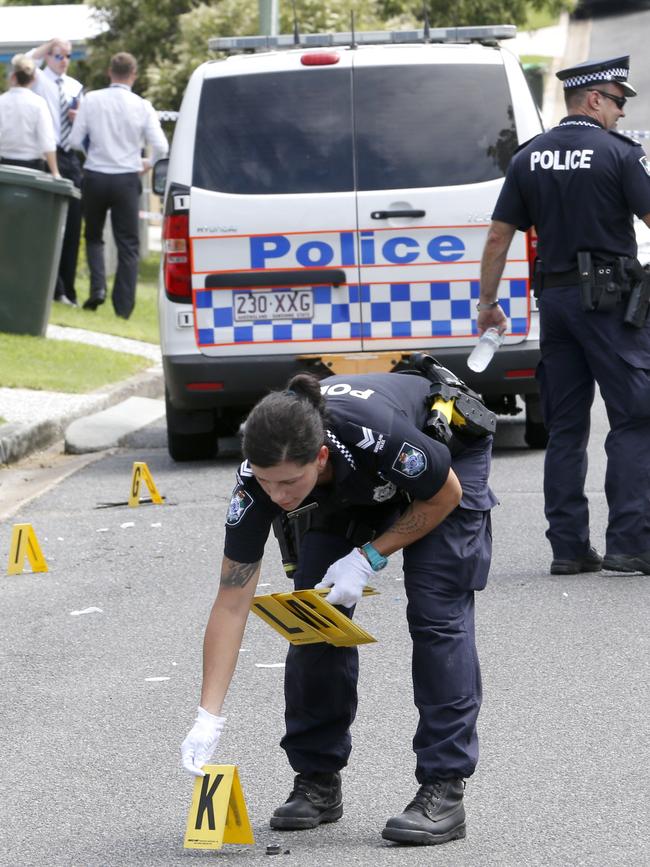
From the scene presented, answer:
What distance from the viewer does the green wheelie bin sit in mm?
13102

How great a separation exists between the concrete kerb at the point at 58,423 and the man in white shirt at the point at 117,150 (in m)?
2.17

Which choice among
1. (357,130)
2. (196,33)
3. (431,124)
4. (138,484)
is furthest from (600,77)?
(196,33)

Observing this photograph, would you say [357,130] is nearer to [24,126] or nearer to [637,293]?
[637,293]

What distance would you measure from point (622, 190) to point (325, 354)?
2463 millimetres

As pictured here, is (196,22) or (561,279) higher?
(561,279)

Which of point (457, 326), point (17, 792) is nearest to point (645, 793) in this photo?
point (17, 792)

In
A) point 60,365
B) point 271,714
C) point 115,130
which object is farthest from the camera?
point 115,130

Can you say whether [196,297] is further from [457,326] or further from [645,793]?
[645,793]

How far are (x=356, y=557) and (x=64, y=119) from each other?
11610 mm

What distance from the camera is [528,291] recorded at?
8.81 m

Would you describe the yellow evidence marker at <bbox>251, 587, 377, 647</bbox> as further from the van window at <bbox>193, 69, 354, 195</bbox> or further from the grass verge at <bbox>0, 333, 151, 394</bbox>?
the grass verge at <bbox>0, 333, 151, 394</bbox>

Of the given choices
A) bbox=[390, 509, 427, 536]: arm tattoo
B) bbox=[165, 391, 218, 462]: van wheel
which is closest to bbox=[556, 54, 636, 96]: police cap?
bbox=[390, 509, 427, 536]: arm tattoo

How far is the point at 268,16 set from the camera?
16.8m

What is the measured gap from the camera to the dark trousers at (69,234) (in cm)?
1526
